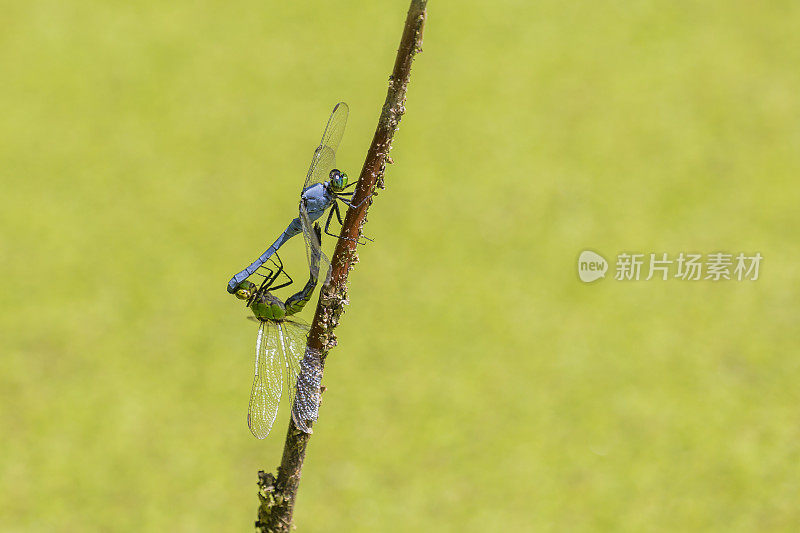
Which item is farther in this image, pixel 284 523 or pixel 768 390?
pixel 768 390

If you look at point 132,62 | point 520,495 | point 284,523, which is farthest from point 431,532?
point 132,62

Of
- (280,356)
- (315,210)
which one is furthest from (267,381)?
(315,210)

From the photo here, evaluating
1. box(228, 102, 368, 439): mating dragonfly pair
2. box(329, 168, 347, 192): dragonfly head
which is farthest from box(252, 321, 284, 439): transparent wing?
box(329, 168, 347, 192): dragonfly head

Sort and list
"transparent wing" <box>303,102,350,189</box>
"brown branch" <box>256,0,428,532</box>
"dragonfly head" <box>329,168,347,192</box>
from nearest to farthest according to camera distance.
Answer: "brown branch" <box>256,0,428,532</box>, "dragonfly head" <box>329,168,347,192</box>, "transparent wing" <box>303,102,350,189</box>

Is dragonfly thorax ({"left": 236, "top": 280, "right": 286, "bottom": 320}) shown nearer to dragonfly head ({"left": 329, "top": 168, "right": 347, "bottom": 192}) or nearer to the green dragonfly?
the green dragonfly

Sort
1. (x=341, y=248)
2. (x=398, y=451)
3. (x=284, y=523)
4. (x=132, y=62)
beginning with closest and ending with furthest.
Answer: (x=341, y=248) → (x=284, y=523) → (x=398, y=451) → (x=132, y=62)

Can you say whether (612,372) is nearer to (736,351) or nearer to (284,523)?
(736,351)
